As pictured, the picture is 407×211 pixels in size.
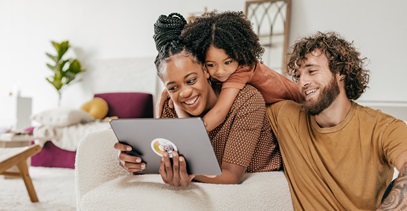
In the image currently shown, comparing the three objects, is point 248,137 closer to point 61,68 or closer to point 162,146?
point 162,146

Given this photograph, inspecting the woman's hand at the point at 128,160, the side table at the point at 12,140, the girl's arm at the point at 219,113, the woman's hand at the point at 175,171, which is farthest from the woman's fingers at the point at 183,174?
the side table at the point at 12,140

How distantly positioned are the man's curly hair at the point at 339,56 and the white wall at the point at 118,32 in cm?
255

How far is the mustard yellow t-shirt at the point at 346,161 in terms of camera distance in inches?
44.8

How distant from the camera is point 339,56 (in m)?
1.27

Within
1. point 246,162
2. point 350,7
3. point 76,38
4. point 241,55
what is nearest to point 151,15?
point 76,38

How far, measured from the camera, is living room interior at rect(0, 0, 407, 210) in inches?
140

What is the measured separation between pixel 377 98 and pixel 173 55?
2.95 meters

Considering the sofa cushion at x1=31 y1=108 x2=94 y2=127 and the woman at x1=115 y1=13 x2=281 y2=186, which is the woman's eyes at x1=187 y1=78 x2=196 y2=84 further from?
the sofa cushion at x1=31 y1=108 x2=94 y2=127

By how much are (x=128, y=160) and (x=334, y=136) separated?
0.66 meters

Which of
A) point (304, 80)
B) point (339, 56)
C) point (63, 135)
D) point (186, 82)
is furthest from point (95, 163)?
point (63, 135)

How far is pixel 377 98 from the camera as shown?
3611 millimetres

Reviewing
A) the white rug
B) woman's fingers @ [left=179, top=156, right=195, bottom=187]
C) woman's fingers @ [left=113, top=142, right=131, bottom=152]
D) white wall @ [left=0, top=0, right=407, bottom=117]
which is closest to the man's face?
woman's fingers @ [left=179, top=156, right=195, bottom=187]

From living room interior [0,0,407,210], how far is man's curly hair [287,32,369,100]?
204cm

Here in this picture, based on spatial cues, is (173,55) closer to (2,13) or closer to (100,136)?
(100,136)
